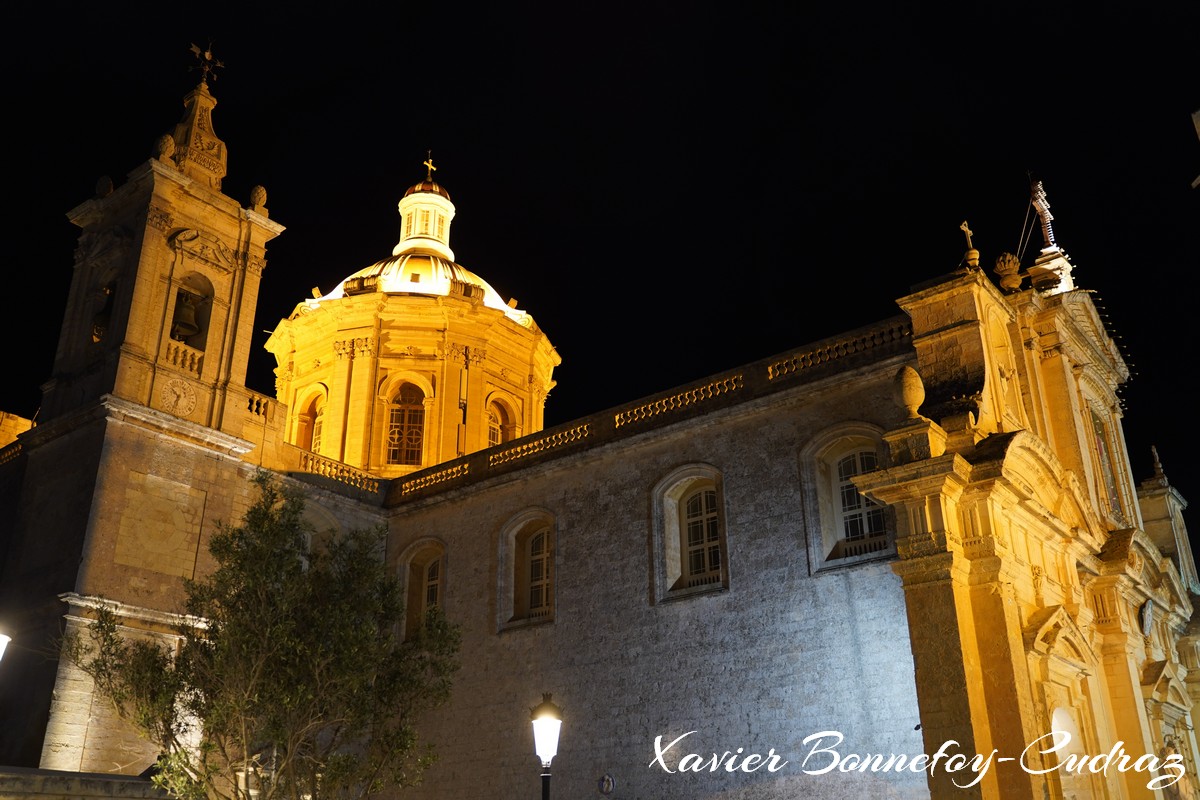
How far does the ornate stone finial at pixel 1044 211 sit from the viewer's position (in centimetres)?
2395

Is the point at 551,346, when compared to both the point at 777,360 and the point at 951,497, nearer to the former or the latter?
the point at 777,360

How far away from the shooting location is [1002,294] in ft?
60.6

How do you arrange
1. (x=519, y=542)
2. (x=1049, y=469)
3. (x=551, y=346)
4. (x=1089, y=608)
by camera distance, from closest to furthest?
(x=1049, y=469) < (x=1089, y=608) < (x=519, y=542) < (x=551, y=346)

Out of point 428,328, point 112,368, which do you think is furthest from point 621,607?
point 428,328

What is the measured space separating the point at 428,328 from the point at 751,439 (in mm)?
13885

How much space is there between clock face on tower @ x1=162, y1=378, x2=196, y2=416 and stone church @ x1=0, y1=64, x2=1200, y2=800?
0.22ft

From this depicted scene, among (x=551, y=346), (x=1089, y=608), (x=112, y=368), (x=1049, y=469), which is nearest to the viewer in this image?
(x=1049, y=469)

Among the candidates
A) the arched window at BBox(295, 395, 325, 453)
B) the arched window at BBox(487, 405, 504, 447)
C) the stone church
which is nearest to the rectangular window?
the stone church

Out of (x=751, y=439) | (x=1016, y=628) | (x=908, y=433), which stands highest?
(x=751, y=439)

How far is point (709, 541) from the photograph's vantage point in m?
18.8

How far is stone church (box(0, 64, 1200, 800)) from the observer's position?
1409cm

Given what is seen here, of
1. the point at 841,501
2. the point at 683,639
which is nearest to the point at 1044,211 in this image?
the point at 841,501

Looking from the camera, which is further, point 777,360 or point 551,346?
point 551,346

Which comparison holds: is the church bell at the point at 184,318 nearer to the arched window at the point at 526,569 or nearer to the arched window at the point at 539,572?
the arched window at the point at 526,569
